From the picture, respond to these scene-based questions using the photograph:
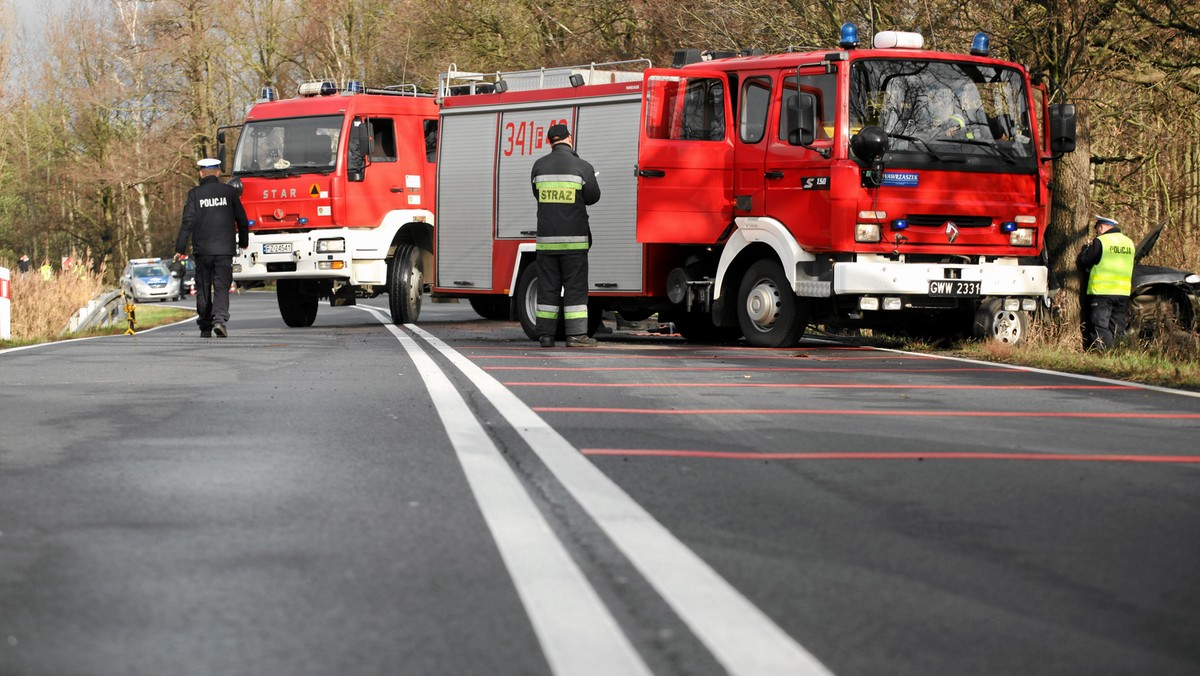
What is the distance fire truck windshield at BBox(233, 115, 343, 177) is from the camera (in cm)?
2145

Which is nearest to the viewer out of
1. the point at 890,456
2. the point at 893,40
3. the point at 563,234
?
the point at 890,456

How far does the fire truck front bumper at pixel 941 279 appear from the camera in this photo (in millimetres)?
14453

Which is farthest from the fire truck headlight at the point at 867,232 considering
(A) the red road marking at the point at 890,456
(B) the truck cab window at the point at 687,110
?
(A) the red road marking at the point at 890,456

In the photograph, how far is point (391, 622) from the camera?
152 inches

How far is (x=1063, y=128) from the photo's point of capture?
49.0 ft

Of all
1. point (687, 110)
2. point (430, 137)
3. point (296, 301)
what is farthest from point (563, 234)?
point (296, 301)

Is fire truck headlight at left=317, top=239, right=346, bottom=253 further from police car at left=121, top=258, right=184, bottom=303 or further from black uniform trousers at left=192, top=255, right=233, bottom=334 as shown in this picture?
police car at left=121, top=258, right=184, bottom=303

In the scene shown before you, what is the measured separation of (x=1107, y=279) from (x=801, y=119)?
499 cm

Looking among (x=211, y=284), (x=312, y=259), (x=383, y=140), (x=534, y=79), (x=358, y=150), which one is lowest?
(x=211, y=284)

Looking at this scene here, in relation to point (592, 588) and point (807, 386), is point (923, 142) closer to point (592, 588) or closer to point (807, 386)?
→ point (807, 386)

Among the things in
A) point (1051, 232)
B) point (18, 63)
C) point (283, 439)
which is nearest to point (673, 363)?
point (283, 439)

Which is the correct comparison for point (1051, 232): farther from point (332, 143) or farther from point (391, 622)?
point (391, 622)

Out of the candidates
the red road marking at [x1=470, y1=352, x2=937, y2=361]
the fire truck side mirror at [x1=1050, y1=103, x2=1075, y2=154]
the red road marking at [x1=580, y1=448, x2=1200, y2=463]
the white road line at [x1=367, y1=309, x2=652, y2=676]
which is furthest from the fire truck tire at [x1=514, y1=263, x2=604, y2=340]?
the white road line at [x1=367, y1=309, x2=652, y2=676]

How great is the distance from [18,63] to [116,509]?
203 feet
